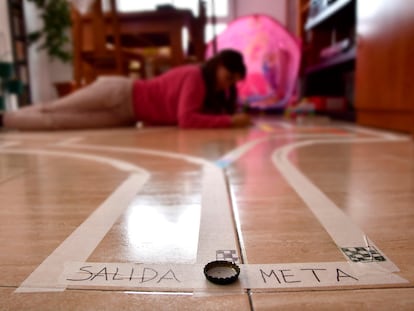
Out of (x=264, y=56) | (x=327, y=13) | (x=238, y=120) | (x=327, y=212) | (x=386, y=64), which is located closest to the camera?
(x=327, y=212)

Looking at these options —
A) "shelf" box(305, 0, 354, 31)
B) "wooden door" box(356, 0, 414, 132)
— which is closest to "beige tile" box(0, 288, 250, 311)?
"wooden door" box(356, 0, 414, 132)

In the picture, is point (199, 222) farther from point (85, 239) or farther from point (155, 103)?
point (155, 103)

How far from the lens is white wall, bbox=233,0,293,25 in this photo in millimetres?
4793

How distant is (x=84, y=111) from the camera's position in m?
2.07

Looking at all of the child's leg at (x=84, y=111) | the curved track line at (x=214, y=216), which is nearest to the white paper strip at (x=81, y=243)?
the curved track line at (x=214, y=216)

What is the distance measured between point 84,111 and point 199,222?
5.72 ft

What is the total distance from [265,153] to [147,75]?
126 inches

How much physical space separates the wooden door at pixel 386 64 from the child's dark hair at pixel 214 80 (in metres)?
0.63

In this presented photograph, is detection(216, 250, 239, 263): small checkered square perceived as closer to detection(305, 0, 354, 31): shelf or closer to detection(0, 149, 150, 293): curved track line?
detection(0, 149, 150, 293): curved track line

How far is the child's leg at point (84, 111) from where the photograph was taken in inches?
78.9

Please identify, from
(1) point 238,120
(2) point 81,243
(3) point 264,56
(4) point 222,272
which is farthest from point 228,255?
(3) point 264,56

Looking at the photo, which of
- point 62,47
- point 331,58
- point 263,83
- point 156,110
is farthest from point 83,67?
point 62,47

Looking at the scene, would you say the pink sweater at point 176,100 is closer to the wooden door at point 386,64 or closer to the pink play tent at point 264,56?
the wooden door at point 386,64

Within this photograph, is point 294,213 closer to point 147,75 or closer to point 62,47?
point 147,75
